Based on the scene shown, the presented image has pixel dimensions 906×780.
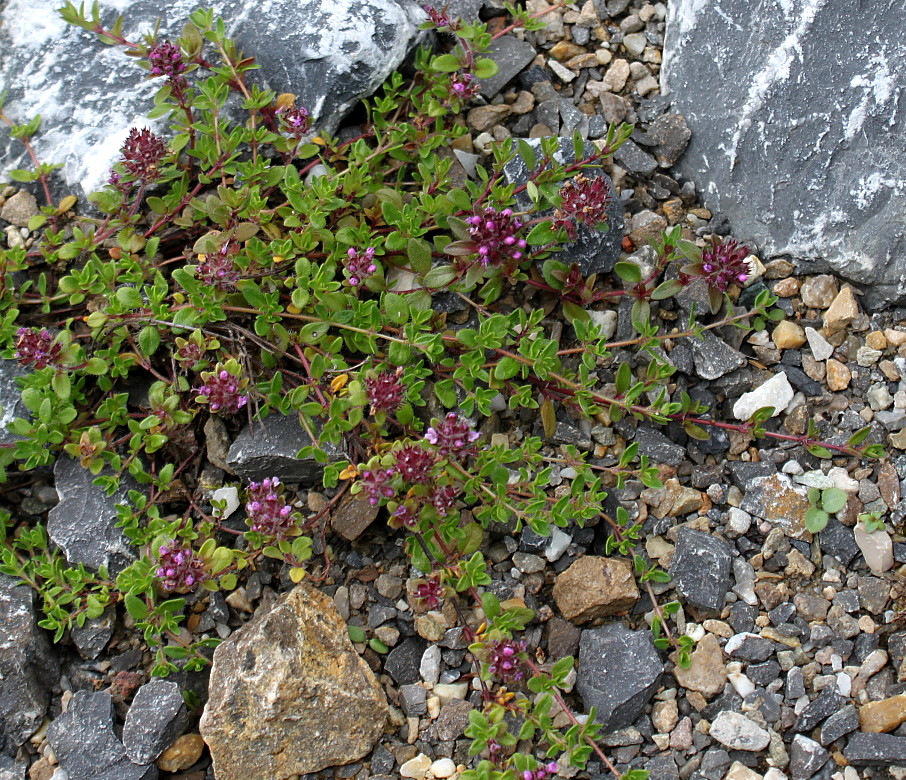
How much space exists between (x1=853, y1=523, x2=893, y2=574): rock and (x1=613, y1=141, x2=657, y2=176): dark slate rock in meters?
1.73

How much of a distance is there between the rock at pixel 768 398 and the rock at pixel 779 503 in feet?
0.90

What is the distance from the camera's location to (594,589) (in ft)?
10.4

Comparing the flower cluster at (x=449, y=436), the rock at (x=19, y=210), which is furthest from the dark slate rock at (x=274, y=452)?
the rock at (x=19, y=210)

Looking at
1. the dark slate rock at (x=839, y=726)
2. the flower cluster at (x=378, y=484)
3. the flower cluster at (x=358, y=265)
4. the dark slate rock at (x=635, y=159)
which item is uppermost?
the dark slate rock at (x=635, y=159)

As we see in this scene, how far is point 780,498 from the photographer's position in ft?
10.8

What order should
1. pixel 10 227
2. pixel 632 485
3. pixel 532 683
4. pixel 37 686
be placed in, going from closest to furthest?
pixel 532 683 < pixel 37 686 < pixel 632 485 < pixel 10 227

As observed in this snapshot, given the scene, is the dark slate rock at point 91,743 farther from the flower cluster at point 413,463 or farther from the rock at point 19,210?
the rock at point 19,210

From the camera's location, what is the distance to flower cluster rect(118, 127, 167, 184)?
3424mm

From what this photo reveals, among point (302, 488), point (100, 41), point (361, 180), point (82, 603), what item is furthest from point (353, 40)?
point (82, 603)

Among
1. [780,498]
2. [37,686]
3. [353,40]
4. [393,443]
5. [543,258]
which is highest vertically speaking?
[353,40]

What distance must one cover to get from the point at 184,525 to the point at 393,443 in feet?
2.85

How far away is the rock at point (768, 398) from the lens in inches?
136

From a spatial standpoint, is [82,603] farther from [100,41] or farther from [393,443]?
[100,41]

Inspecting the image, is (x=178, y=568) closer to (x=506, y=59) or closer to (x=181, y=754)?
(x=181, y=754)
